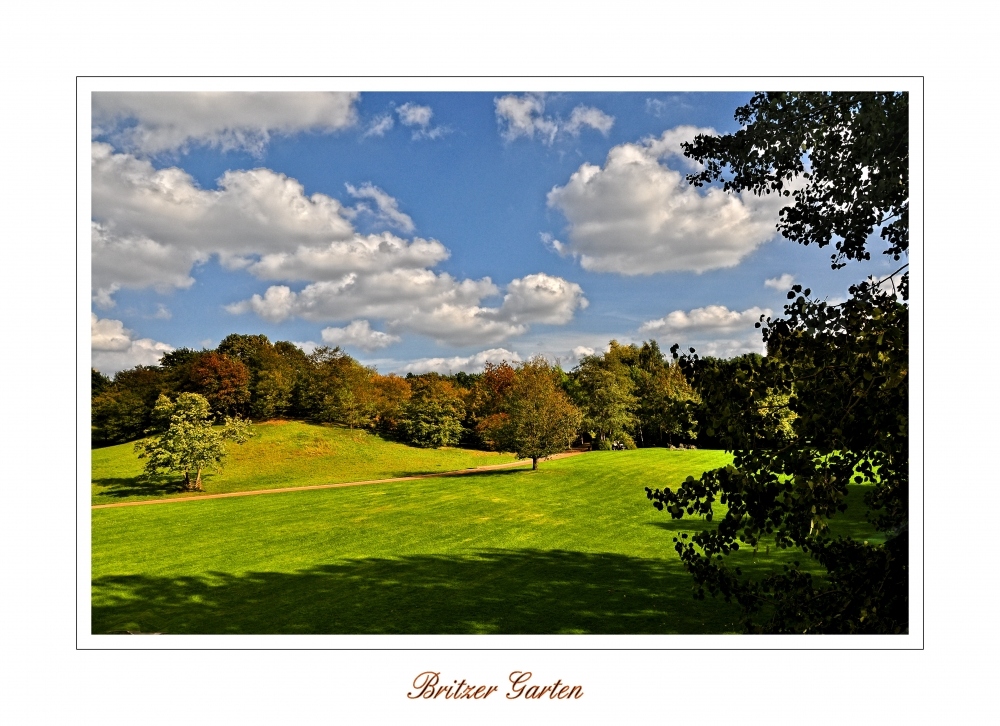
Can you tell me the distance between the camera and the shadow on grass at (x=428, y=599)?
6195mm

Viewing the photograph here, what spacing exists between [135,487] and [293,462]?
6247 millimetres

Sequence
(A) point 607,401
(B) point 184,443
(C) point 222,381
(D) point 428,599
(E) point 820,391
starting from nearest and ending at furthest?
(E) point 820,391 → (D) point 428,599 → (B) point 184,443 → (C) point 222,381 → (A) point 607,401

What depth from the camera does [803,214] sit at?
12.4ft

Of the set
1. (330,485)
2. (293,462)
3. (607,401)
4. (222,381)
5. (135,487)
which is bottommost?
(330,485)

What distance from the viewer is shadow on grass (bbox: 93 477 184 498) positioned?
677 inches

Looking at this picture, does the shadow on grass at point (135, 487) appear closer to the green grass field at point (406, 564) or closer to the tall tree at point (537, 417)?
the green grass field at point (406, 564)

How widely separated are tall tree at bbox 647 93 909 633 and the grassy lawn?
18764mm

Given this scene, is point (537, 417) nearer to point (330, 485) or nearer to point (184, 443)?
point (330, 485)

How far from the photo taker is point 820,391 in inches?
116

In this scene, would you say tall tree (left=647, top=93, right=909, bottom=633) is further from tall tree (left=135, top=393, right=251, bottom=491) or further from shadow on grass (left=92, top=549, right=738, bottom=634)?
tall tree (left=135, top=393, right=251, bottom=491)

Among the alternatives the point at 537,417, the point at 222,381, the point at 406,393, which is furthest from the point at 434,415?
the point at 222,381
